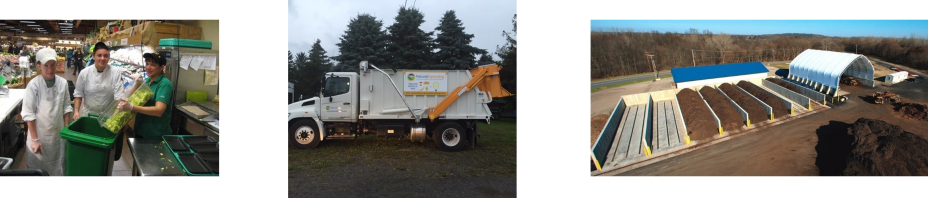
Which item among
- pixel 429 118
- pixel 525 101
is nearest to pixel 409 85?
pixel 429 118

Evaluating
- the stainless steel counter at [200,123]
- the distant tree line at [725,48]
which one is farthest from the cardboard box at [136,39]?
the distant tree line at [725,48]

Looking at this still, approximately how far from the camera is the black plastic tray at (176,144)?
407cm

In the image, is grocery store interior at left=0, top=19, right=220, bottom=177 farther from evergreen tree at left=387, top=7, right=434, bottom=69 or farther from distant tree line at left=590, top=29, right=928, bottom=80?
distant tree line at left=590, top=29, right=928, bottom=80

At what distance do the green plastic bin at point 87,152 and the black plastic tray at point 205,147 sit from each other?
0.58m

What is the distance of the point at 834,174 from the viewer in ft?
15.6

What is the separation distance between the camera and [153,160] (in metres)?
4.03

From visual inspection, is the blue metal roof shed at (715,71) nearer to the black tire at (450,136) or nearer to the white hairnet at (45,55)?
the black tire at (450,136)

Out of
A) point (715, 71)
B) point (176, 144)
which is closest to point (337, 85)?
point (176, 144)

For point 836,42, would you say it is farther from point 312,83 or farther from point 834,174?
point 312,83

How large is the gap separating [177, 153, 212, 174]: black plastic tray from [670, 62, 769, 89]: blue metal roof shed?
3.79 meters

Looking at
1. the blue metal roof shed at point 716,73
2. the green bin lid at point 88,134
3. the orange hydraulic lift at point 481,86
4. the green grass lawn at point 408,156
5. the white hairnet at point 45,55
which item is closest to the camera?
the green bin lid at point 88,134

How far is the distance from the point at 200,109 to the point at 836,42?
5178 mm

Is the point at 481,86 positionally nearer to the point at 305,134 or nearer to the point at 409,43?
the point at 409,43

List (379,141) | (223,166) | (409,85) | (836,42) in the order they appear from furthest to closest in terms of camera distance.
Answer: (379,141), (409,85), (836,42), (223,166)
